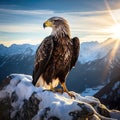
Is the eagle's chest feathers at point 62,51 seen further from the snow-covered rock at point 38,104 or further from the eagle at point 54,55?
the snow-covered rock at point 38,104

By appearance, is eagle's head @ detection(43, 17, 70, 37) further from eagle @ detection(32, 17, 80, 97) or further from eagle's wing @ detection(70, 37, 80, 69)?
eagle's wing @ detection(70, 37, 80, 69)

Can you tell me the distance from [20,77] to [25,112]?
2.51 metres

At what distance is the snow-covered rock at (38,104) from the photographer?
10680mm

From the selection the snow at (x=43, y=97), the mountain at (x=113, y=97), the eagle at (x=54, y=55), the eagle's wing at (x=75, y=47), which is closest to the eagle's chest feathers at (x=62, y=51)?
the eagle at (x=54, y=55)

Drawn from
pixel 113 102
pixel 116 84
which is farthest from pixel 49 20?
pixel 116 84

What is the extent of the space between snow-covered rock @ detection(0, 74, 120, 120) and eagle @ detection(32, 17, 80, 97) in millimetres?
660

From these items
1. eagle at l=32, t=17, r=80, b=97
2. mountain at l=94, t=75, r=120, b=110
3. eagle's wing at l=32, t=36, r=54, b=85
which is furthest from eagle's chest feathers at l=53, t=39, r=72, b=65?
mountain at l=94, t=75, r=120, b=110

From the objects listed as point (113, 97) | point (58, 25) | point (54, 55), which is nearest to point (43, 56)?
point (54, 55)

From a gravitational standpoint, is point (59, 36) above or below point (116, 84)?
above

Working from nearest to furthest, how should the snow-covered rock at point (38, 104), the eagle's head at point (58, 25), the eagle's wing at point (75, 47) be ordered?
the snow-covered rock at point (38, 104) → the eagle's head at point (58, 25) → the eagle's wing at point (75, 47)

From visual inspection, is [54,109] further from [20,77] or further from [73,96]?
[20,77]

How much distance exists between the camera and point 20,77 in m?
15.3

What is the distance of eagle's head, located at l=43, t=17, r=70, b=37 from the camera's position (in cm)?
1313

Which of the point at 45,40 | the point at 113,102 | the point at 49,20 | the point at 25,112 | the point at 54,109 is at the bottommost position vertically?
the point at 113,102
